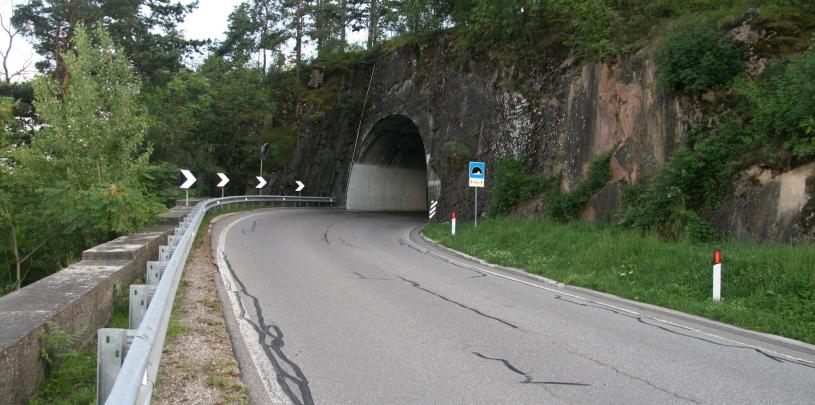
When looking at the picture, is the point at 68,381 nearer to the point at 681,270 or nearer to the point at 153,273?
the point at 153,273

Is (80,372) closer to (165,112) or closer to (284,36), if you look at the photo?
(165,112)

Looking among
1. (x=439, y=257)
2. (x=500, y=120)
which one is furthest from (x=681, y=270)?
(x=500, y=120)

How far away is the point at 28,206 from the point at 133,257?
7198 millimetres

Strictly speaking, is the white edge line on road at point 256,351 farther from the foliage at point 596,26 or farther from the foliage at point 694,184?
the foliage at point 596,26

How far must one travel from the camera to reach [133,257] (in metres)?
8.27

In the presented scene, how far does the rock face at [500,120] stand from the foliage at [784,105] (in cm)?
101

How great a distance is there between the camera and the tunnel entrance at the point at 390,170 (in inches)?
1455

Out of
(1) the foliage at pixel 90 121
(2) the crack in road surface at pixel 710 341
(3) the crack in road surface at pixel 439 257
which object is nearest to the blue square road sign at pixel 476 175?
(3) the crack in road surface at pixel 439 257

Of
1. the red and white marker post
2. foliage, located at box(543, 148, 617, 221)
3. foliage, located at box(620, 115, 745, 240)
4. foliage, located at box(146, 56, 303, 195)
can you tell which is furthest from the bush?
foliage, located at box(146, 56, 303, 195)

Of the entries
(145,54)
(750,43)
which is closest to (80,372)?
(750,43)

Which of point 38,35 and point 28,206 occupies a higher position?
point 38,35

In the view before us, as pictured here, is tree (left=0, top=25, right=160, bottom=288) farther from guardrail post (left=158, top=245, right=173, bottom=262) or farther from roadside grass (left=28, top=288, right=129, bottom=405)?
roadside grass (left=28, top=288, right=129, bottom=405)

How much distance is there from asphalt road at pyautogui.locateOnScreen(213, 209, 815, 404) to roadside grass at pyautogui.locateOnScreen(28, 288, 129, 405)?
1328mm

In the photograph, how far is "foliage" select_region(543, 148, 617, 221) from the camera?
17.0m
